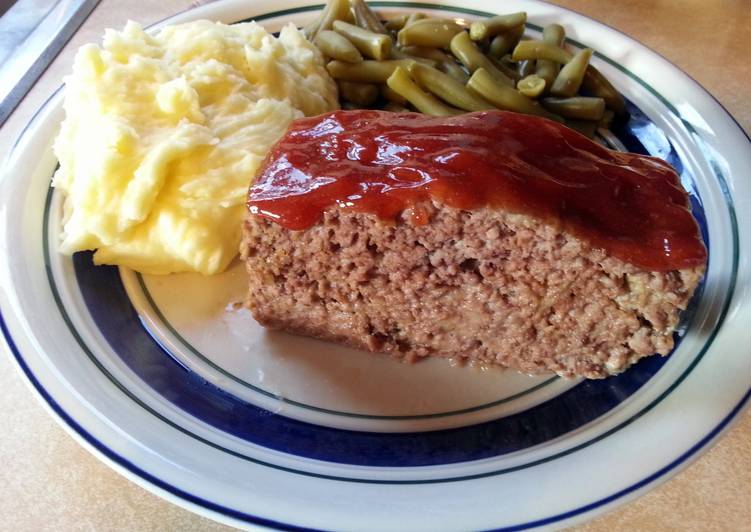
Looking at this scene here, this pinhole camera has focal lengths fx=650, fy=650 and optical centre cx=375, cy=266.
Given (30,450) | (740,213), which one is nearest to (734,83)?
(740,213)

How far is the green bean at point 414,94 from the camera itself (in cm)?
401

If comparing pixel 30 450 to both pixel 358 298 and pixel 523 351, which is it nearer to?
pixel 358 298

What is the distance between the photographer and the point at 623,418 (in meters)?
2.63

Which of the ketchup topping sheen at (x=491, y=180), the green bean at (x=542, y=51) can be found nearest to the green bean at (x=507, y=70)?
the green bean at (x=542, y=51)

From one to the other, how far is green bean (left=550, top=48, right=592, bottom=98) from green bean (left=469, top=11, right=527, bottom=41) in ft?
1.74

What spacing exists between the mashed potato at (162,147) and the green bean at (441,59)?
43.4 inches

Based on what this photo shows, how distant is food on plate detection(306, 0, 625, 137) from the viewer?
404cm

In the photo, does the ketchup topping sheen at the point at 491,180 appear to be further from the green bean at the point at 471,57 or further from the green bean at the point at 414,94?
the green bean at the point at 471,57

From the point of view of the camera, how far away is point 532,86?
4043 mm

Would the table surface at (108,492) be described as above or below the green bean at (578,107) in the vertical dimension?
below

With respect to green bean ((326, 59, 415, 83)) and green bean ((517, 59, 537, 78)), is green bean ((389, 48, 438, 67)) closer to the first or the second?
green bean ((326, 59, 415, 83))

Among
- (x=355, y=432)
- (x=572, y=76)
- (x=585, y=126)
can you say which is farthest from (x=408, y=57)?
(x=355, y=432)

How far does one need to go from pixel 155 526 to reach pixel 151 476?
18.6 inches

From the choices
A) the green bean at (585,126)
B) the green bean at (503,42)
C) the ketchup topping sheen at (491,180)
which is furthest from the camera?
the green bean at (503,42)
